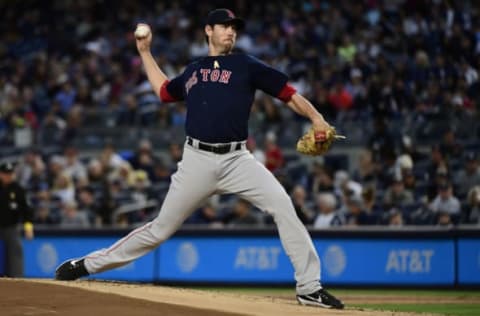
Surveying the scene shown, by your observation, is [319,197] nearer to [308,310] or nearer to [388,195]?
[388,195]

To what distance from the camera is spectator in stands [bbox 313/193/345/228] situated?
15.8 m

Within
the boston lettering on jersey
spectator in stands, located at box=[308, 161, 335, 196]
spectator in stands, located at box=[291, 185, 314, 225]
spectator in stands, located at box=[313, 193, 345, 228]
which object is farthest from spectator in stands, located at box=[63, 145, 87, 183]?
the boston lettering on jersey

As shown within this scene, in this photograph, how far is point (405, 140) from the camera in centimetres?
1711

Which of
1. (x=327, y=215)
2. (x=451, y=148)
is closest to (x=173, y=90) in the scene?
(x=327, y=215)

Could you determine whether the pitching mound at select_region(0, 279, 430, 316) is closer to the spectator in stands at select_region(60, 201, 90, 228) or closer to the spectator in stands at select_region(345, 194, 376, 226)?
the spectator in stands at select_region(345, 194, 376, 226)

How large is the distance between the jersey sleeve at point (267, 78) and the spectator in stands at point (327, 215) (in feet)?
26.6

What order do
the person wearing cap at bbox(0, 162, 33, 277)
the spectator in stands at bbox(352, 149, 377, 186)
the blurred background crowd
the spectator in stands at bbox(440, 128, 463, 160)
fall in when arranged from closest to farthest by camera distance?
the person wearing cap at bbox(0, 162, 33, 277) < the blurred background crowd < the spectator in stands at bbox(440, 128, 463, 160) < the spectator in stands at bbox(352, 149, 377, 186)

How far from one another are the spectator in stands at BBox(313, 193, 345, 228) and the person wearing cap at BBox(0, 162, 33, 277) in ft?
13.4

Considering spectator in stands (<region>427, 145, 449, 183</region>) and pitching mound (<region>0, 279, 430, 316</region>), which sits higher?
spectator in stands (<region>427, 145, 449, 183</region>)

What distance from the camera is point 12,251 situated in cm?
1453

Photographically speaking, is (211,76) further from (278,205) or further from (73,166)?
(73,166)

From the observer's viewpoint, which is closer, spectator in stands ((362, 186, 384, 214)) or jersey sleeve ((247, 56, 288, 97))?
jersey sleeve ((247, 56, 288, 97))

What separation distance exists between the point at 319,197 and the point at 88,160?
5.76 m

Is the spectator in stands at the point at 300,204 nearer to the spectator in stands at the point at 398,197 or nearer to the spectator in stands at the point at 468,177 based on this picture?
the spectator in stands at the point at 398,197
